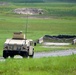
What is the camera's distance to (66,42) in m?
54.0

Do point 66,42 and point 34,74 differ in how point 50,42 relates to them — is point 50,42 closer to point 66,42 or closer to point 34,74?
point 66,42

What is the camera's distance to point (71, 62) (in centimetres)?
1923

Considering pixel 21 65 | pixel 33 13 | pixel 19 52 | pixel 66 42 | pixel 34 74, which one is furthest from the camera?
pixel 33 13

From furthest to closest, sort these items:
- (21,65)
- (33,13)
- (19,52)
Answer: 1. (33,13)
2. (19,52)
3. (21,65)

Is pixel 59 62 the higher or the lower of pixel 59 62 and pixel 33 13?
the higher

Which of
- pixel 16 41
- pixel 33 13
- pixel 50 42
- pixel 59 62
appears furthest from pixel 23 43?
pixel 33 13

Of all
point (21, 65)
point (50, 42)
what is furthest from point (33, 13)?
point (21, 65)

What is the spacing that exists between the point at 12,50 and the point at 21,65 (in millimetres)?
7782

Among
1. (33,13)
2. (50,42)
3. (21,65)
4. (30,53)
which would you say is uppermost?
(21,65)

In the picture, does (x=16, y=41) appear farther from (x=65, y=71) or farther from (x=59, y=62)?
(x=65, y=71)

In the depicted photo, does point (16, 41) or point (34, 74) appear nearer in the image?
point (34, 74)

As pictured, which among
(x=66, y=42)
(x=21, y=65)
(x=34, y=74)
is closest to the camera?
(x=34, y=74)

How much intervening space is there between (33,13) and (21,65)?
383 feet

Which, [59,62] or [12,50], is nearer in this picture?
[59,62]
